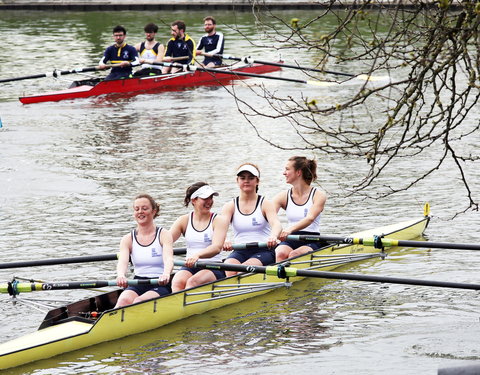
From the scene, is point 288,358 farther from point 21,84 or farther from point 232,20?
point 232,20

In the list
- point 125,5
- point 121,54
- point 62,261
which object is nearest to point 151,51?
point 121,54

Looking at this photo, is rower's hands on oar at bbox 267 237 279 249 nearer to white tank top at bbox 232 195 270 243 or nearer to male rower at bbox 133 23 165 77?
white tank top at bbox 232 195 270 243

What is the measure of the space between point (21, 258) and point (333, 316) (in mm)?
4597

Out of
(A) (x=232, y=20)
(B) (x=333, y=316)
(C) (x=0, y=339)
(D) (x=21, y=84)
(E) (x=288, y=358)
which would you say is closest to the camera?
(E) (x=288, y=358)

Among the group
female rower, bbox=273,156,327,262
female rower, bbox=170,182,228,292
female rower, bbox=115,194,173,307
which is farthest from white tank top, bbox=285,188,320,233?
female rower, bbox=115,194,173,307

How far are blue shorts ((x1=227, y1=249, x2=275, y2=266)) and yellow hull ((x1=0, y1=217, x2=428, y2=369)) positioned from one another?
0.20 meters

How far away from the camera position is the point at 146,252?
10.2 meters

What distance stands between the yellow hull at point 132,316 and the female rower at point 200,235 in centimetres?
18

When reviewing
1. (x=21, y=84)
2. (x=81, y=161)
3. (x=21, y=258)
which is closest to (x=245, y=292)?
(x=21, y=258)

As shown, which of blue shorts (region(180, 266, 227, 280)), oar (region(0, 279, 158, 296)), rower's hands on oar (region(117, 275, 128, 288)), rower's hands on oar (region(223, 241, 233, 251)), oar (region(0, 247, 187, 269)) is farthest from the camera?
rower's hands on oar (region(223, 241, 233, 251))

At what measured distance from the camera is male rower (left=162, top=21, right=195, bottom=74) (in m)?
24.8

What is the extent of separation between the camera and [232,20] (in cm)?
4009

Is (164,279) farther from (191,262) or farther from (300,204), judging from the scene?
(300,204)

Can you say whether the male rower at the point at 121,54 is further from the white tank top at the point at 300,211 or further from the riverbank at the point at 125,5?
the riverbank at the point at 125,5
